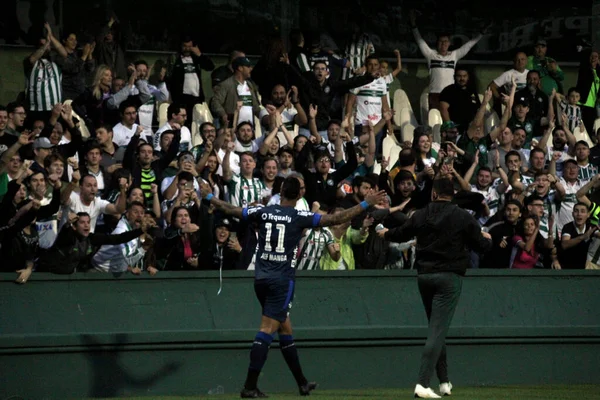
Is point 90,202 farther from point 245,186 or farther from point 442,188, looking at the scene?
point 442,188

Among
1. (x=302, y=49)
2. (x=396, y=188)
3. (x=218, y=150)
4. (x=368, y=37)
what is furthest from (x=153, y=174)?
(x=368, y=37)

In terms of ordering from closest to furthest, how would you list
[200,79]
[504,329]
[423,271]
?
1. [423,271]
2. [504,329]
3. [200,79]

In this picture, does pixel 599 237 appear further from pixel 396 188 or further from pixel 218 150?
pixel 218 150

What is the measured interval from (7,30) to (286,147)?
5.51 metres

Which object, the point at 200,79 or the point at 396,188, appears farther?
the point at 200,79

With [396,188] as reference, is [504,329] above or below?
below

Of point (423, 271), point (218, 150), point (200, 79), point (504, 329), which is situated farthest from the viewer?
point (200, 79)

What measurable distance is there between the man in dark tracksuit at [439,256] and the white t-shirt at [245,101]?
6.96 metres

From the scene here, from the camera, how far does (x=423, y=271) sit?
39.5 feet

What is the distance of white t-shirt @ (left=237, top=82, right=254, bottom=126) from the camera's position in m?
18.8

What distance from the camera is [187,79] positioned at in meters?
19.4

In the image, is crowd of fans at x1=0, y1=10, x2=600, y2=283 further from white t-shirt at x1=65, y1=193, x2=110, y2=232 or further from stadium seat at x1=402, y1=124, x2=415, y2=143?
stadium seat at x1=402, y1=124, x2=415, y2=143

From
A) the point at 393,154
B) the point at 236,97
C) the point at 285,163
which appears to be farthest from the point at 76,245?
the point at 393,154

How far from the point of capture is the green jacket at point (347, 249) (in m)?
15.1
